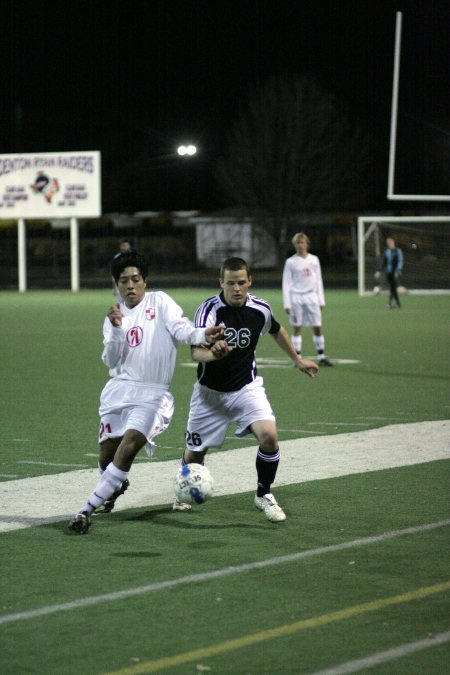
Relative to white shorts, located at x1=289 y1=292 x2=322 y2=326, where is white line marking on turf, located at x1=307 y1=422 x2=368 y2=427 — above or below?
below

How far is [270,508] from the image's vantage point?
7965 mm

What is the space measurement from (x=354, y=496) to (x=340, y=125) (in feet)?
204

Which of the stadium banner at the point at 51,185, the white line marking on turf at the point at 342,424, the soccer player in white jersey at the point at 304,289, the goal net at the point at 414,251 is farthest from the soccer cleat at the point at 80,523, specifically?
the stadium banner at the point at 51,185

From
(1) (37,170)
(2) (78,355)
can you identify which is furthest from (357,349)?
(1) (37,170)

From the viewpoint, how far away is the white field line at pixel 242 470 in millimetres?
8453

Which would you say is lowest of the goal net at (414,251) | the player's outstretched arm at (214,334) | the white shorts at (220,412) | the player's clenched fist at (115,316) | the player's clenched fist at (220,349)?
the goal net at (414,251)

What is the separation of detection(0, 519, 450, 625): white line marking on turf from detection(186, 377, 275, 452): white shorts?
1.20m

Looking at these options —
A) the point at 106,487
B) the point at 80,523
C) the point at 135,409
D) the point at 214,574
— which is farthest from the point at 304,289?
the point at 214,574

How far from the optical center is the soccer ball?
7902mm

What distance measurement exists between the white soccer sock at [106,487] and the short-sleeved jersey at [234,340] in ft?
3.20

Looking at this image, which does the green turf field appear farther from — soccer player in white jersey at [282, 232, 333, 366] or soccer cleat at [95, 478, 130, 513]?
soccer player in white jersey at [282, 232, 333, 366]

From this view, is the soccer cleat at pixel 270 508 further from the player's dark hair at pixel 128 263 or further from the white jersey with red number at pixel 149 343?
the player's dark hair at pixel 128 263

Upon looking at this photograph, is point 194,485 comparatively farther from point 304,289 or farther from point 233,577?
point 304,289

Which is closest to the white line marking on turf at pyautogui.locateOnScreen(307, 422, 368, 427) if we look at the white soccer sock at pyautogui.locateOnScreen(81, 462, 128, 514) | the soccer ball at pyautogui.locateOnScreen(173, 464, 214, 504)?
the soccer ball at pyautogui.locateOnScreen(173, 464, 214, 504)
